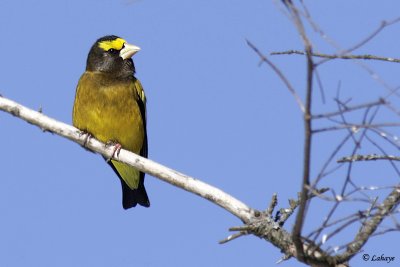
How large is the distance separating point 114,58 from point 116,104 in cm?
64

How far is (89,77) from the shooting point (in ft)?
22.2

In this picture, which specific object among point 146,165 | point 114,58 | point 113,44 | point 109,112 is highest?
point 113,44

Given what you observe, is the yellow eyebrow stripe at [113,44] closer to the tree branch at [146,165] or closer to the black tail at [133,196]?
Answer: the black tail at [133,196]

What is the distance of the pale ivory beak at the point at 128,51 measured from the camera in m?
6.88

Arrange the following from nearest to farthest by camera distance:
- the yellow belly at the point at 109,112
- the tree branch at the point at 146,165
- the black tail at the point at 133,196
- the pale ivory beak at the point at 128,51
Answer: the tree branch at the point at 146,165
the yellow belly at the point at 109,112
the pale ivory beak at the point at 128,51
the black tail at the point at 133,196

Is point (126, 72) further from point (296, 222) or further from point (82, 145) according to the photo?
point (296, 222)

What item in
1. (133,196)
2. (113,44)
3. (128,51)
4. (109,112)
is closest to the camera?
(109,112)

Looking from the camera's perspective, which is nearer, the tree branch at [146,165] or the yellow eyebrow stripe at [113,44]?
the tree branch at [146,165]

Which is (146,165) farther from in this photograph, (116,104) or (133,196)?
(133,196)

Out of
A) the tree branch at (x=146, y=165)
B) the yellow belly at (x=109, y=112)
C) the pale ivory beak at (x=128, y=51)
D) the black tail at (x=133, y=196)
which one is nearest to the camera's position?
the tree branch at (x=146, y=165)

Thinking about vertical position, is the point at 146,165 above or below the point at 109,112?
below

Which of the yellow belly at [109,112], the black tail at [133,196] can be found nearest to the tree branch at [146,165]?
the yellow belly at [109,112]

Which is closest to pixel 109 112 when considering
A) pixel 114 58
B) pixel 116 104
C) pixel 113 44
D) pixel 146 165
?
pixel 116 104

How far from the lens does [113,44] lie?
7023mm
